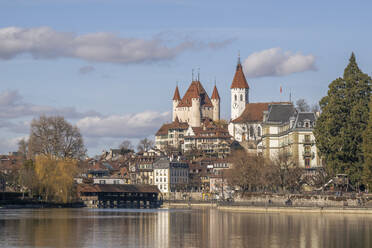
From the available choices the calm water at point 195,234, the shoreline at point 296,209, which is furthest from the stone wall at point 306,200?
the calm water at point 195,234

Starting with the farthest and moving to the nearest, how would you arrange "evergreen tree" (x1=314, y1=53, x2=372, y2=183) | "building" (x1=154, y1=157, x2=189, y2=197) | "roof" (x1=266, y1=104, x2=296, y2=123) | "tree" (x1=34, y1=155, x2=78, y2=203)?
"building" (x1=154, y1=157, x2=189, y2=197), "roof" (x1=266, y1=104, x2=296, y2=123), "tree" (x1=34, y1=155, x2=78, y2=203), "evergreen tree" (x1=314, y1=53, x2=372, y2=183)

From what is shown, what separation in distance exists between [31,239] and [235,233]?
626 inches

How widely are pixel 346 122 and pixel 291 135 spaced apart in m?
42.1

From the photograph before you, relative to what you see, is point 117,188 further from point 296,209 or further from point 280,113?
point 296,209

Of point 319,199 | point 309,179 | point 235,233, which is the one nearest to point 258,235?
point 235,233

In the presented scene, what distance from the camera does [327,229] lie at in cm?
6681

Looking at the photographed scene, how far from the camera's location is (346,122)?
96.1 meters

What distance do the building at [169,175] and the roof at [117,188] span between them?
474 inches

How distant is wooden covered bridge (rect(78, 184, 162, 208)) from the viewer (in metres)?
155

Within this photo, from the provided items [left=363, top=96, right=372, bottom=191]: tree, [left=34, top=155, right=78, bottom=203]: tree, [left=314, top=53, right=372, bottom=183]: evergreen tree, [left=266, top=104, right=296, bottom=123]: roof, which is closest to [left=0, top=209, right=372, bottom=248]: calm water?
[left=363, top=96, right=372, bottom=191]: tree

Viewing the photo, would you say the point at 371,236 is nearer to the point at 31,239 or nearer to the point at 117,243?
the point at 117,243

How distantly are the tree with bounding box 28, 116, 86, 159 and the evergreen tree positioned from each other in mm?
56390

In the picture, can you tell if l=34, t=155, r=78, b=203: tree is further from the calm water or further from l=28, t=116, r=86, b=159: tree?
the calm water

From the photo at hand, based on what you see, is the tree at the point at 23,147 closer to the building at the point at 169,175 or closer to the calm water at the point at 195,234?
the building at the point at 169,175
